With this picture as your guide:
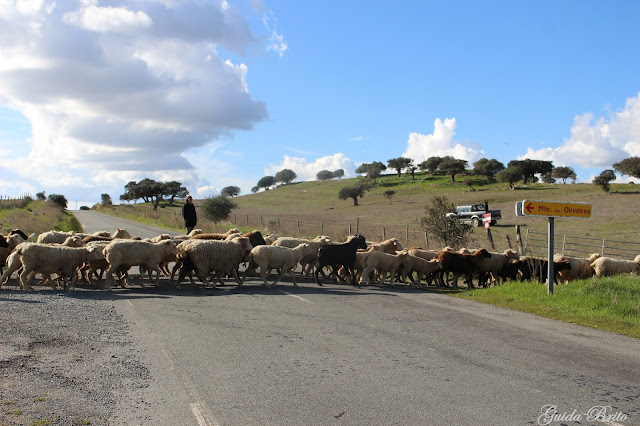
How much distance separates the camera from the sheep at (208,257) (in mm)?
14984

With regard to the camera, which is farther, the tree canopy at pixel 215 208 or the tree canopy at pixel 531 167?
the tree canopy at pixel 531 167

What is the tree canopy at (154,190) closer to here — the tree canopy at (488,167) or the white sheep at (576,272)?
the tree canopy at (488,167)

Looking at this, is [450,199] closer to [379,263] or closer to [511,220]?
[511,220]

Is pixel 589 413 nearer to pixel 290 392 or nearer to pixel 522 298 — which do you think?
pixel 290 392

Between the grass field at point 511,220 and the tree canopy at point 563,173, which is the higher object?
the tree canopy at point 563,173

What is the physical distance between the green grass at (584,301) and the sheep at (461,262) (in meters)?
2.00

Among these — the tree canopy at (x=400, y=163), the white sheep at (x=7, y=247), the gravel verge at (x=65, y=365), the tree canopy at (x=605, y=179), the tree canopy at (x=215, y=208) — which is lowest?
the gravel verge at (x=65, y=365)

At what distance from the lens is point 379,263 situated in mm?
17031

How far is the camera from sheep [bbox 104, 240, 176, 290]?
14.2 meters

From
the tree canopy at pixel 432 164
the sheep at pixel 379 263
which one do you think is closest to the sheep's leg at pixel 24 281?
the sheep at pixel 379 263

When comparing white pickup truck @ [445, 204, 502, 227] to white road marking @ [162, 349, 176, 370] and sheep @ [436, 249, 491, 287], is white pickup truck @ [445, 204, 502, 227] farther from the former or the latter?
white road marking @ [162, 349, 176, 370]

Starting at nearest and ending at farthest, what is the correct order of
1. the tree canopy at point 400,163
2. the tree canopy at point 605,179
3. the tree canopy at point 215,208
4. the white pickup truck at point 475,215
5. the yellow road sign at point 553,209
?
the yellow road sign at point 553,209 → the white pickup truck at point 475,215 → the tree canopy at point 215,208 → the tree canopy at point 605,179 → the tree canopy at point 400,163

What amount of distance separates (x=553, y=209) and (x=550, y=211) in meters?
0.15

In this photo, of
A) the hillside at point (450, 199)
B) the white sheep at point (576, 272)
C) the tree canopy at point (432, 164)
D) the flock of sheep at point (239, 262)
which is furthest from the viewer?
the tree canopy at point (432, 164)
